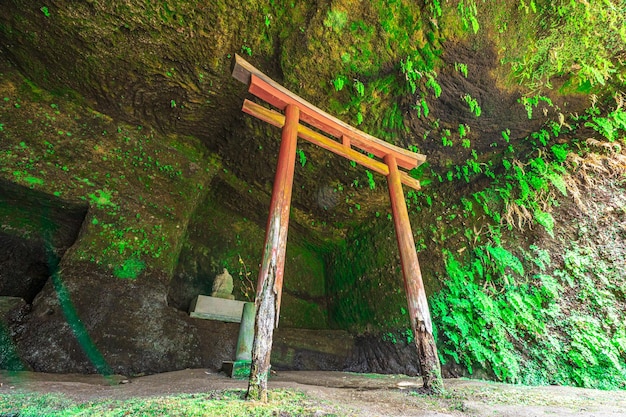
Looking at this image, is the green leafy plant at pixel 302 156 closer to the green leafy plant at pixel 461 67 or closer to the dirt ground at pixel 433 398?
the green leafy plant at pixel 461 67

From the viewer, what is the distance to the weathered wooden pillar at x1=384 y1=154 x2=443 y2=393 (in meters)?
3.39

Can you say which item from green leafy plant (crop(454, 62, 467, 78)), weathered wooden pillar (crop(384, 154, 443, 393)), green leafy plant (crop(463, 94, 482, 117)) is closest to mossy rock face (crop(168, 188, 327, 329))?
weathered wooden pillar (crop(384, 154, 443, 393))

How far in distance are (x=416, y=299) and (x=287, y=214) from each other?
1.98 m

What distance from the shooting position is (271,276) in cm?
293

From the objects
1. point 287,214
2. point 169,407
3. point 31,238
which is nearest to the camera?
point 169,407

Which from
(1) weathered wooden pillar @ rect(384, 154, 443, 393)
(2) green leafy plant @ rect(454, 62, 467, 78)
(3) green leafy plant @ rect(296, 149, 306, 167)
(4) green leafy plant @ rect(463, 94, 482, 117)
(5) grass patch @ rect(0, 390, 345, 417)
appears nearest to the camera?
(5) grass patch @ rect(0, 390, 345, 417)

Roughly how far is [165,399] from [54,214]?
18.8 ft

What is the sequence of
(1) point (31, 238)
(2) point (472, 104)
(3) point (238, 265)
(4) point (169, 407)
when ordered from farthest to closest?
(3) point (238, 265) < (1) point (31, 238) < (2) point (472, 104) < (4) point (169, 407)

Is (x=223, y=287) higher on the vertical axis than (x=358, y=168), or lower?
lower

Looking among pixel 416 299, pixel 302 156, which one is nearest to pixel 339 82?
pixel 302 156

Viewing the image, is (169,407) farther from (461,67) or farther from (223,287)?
(461,67)

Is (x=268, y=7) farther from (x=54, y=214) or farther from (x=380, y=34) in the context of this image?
(x=54, y=214)

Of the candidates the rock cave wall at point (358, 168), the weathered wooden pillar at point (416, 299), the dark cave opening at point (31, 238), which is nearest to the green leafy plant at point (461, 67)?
the rock cave wall at point (358, 168)

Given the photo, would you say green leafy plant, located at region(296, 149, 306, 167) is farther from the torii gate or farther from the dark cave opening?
the dark cave opening
